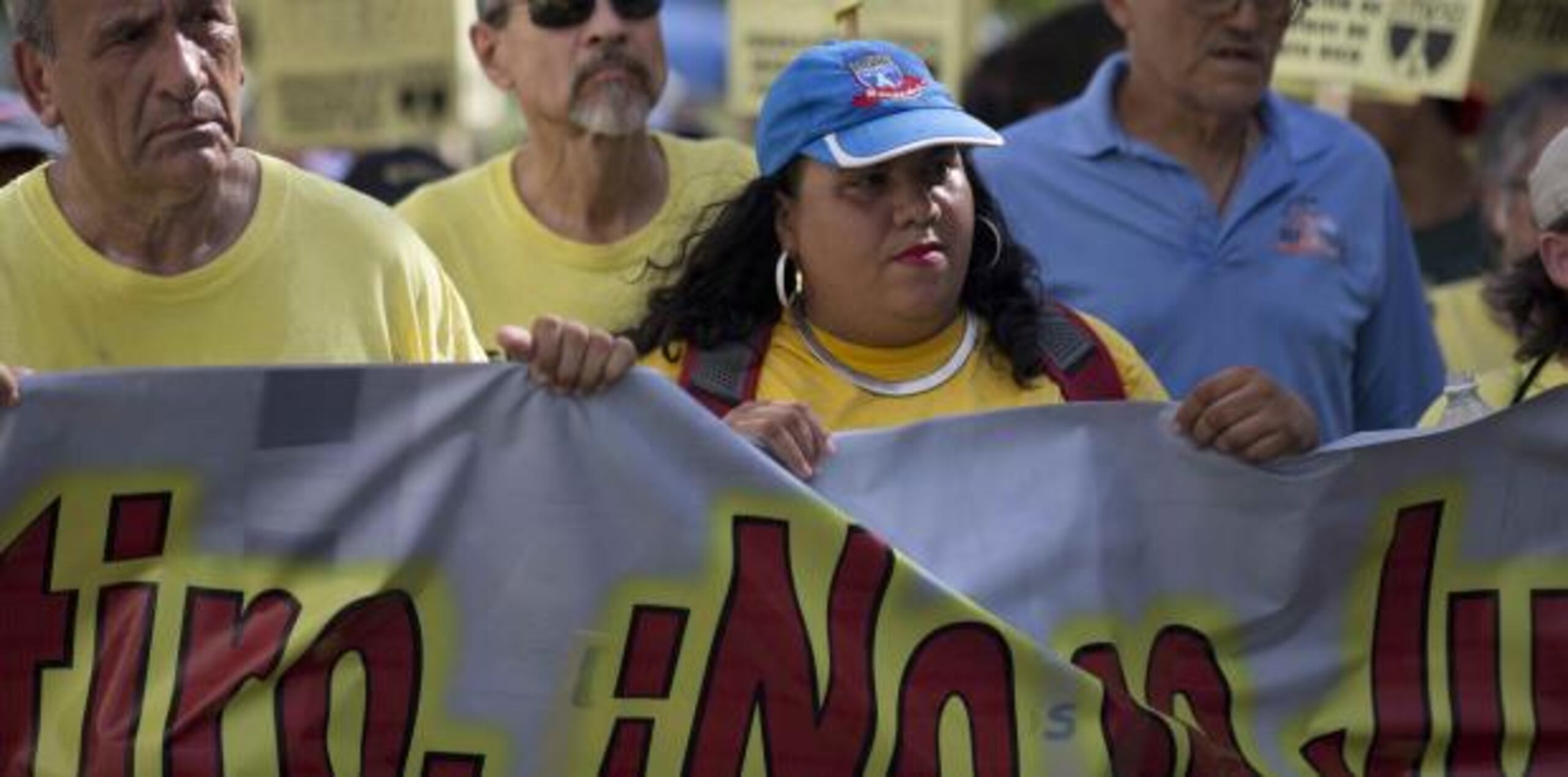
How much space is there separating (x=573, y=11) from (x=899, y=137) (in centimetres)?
206

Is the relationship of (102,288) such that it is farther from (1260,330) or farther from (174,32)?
(1260,330)

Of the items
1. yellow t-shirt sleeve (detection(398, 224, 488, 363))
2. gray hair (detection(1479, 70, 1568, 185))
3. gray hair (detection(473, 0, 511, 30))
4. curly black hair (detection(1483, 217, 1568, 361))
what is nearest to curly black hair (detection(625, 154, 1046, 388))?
yellow t-shirt sleeve (detection(398, 224, 488, 363))

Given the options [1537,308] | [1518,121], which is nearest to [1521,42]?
[1518,121]

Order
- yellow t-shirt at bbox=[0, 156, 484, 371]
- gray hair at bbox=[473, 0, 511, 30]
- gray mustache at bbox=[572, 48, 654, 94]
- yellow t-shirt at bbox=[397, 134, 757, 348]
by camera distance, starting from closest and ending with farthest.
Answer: yellow t-shirt at bbox=[0, 156, 484, 371] < yellow t-shirt at bbox=[397, 134, 757, 348] < gray mustache at bbox=[572, 48, 654, 94] < gray hair at bbox=[473, 0, 511, 30]

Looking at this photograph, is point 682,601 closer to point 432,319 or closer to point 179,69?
point 432,319

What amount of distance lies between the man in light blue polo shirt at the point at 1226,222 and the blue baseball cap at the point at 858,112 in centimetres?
108

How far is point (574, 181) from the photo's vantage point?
7.19 m

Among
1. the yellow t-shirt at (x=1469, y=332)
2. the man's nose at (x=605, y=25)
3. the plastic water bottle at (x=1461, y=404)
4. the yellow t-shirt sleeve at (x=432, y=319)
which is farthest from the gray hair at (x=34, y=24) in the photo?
the yellow t-shirt at (x=1469, y=332)

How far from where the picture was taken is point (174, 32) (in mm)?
5348

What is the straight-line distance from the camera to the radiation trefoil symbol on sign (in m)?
7.89

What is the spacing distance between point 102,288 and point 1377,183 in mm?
2657

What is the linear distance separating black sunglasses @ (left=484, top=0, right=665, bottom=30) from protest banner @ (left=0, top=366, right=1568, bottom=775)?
2.39 metres

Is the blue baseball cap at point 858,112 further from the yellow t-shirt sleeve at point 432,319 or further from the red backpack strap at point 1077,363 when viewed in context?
the yellow t-shirt sleeve at point 432,319

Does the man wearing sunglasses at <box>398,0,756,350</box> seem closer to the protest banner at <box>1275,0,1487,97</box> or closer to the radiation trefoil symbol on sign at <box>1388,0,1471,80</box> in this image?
the protest banner at <box>1275,0,1487,97</box>
